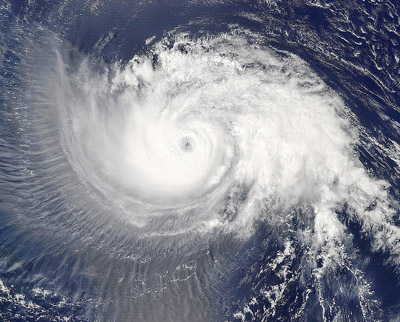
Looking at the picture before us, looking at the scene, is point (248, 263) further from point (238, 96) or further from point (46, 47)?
point (46, 47)

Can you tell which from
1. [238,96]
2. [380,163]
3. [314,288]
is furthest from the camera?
[238,96]

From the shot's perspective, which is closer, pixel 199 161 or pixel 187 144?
pixel 199 161

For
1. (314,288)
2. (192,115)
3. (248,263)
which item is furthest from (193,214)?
(314,288)

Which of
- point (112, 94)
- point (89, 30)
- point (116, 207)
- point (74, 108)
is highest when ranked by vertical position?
point (89, 30)

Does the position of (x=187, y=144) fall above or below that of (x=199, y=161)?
above

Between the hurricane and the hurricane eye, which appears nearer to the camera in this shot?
the hurricane

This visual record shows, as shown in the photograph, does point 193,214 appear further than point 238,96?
No

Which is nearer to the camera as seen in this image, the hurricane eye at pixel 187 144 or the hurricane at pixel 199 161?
the hurricane at pixel 199 161

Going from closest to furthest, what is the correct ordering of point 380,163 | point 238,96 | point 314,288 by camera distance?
1. point 314,288
2. point 380,163
3. point 238,96
